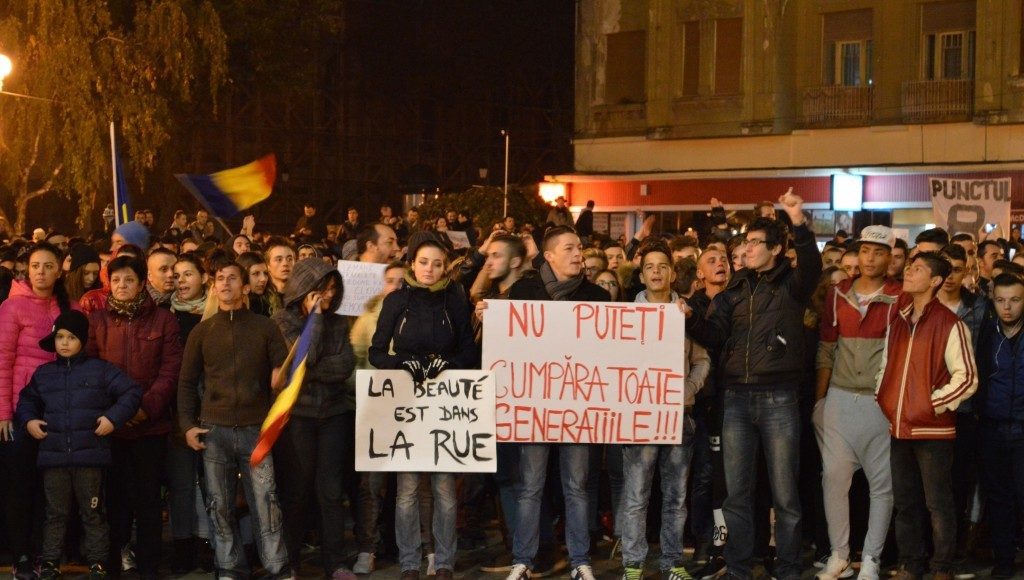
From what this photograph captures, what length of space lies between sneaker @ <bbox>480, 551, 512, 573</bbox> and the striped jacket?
2655 millimetres

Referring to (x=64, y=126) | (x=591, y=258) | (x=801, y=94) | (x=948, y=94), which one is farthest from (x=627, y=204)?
(x=591, y=258)

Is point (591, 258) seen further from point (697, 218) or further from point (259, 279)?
point (697, 218)

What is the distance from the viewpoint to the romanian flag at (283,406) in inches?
342

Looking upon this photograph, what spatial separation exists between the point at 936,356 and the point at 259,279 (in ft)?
14.9

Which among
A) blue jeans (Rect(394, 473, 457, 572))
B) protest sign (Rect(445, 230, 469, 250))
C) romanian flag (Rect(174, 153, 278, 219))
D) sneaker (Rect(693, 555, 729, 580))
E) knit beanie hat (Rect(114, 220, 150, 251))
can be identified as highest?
romanian flag (Rect(174, 153, 278, 219))

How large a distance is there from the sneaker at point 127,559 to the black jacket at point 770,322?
4.08m

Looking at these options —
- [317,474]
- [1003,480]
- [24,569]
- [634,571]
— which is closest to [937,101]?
[1003,480]

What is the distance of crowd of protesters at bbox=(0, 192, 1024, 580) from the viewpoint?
894cm

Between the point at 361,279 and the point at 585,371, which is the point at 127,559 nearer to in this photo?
the point at 361,279

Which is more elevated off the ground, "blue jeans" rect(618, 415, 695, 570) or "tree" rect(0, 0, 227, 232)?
"tree" rect(0, 0, 227, 232)

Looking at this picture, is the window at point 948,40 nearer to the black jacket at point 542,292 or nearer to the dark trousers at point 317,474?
the black jacket at point 542,292

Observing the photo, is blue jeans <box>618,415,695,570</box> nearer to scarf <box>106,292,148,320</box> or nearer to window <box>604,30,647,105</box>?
scarf <box>106,292,148,320</box>

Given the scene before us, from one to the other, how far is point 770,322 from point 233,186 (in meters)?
7.80

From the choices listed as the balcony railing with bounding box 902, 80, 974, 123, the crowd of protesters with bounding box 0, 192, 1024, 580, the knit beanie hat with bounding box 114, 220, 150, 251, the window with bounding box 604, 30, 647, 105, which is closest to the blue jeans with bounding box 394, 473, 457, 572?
the crowd of protesters with bounding box 0, 192, 1024, 580
